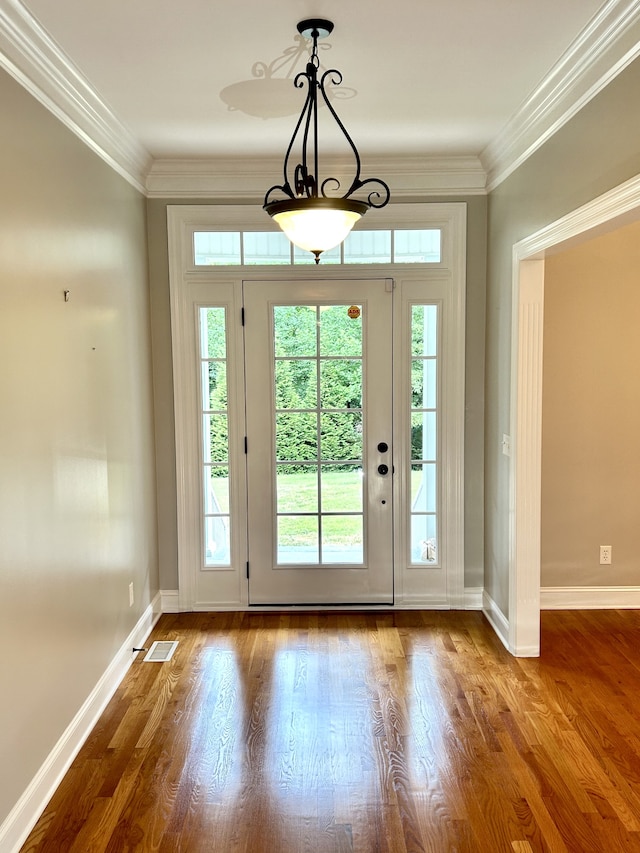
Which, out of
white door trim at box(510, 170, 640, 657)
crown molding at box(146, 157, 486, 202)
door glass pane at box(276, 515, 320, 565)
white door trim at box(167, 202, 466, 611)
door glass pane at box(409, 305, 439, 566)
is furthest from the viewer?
door glass pane at box(276, 515, 320, 565)

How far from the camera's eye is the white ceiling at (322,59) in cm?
229

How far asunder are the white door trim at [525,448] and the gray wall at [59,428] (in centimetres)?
207

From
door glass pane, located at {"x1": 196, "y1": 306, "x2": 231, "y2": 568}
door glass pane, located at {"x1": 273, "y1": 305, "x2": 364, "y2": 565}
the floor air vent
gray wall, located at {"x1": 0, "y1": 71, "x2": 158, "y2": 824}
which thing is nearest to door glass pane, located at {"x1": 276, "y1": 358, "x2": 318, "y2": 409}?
door glass pane, located at {"x1": 273, "y1": 305, "x2": 364, "y2": 565}

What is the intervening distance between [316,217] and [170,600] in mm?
3041

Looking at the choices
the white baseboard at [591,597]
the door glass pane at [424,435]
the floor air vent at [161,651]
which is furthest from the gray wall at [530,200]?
the floor air vent at [161,651]

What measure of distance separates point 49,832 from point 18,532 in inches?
41.4

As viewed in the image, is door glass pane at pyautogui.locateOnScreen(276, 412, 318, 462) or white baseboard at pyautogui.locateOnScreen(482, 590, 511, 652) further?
door glass pane at pyautogui.locateOnScreen(276, 412, 318, 462)

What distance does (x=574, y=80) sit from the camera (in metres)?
2.78

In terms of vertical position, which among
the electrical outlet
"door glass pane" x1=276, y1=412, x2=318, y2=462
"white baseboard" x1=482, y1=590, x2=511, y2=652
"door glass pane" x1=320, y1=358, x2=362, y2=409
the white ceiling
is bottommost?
"white baseboard" x1=482, y1=590, x2=511, y2=652

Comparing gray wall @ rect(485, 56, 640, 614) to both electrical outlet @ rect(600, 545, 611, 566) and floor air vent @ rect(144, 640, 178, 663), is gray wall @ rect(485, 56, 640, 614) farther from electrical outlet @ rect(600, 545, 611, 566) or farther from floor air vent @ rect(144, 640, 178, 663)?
floor air vent @ rect(144, 640, 178, 663)

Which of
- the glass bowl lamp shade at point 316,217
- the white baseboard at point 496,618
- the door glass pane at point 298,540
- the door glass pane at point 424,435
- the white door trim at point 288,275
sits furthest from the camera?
the door glass pane at point 298,540

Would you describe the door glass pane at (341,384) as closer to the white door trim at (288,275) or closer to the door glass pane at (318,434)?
the door glass pane at (318,434)

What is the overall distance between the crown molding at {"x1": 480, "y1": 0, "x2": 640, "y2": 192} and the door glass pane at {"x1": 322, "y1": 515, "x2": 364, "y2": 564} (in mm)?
2250

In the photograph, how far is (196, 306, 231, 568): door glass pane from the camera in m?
4.40
